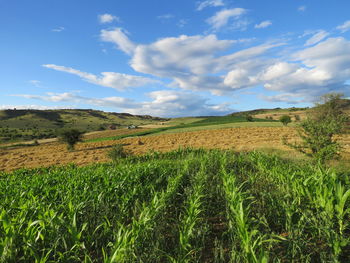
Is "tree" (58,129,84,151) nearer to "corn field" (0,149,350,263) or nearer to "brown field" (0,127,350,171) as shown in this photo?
"brown field" (0,127,350,171)

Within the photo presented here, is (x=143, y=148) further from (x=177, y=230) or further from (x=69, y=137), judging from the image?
(x=177, y=230)

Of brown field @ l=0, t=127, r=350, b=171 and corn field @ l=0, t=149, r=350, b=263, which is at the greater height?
corn field @ l=0, t=149, r=350, b=263

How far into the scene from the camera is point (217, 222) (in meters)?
4.64

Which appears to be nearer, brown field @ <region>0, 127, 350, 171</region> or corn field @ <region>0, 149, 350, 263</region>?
corn field @ <region>0, 149, 350, 263</region>

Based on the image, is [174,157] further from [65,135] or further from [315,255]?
[65,135]

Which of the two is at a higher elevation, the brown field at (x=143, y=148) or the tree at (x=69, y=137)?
the tree at (x=69, y=137)

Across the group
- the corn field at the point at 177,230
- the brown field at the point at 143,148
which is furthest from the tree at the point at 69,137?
the corn field at the point at 177,230

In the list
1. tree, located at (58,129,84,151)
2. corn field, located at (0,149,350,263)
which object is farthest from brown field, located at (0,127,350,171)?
corn field, located at (0,149,350,263)

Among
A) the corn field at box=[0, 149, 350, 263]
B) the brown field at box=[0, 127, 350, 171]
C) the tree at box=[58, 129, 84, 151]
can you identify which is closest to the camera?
the corn field at box=[0, 149, 350, 263]

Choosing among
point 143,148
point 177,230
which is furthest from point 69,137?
point 177,230

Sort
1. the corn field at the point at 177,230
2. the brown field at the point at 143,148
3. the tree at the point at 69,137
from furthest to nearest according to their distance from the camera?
the tree at the point at 69,137 < the brown field at the point at 143,148 < the corn field at the point at 177,230

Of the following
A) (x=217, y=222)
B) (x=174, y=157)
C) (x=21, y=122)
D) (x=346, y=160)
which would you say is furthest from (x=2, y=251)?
(x=21, y=122)

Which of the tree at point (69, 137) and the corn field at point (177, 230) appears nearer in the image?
the corn field at point (177, 230)

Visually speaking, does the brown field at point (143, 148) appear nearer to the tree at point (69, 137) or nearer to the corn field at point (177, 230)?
the tree at point (69, 137)
